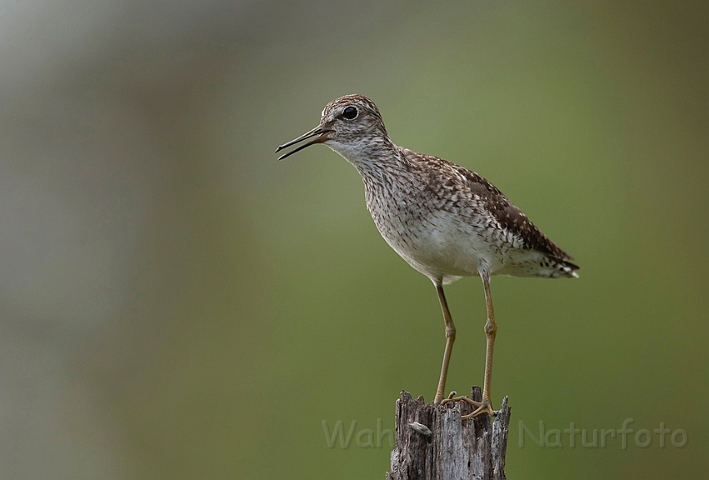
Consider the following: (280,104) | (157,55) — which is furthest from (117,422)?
(157,55)

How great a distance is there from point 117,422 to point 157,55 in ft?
31.1

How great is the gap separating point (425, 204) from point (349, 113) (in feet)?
3.73

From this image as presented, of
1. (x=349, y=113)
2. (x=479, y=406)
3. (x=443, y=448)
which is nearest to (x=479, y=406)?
(x=479, y=406)

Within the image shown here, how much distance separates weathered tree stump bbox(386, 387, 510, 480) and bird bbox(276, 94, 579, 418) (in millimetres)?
1268

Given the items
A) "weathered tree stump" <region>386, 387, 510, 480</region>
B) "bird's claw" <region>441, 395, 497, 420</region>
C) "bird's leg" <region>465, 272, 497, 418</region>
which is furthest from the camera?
"bird's leg" <region>465, 272, 497, 418</region>

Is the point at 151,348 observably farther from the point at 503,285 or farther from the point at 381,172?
the point at 381,172

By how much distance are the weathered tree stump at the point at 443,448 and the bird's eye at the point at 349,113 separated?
2.91 metres

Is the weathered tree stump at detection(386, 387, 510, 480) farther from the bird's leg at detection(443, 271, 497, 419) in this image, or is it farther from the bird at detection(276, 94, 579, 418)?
the bird at detection(276, 94, 579, 418)

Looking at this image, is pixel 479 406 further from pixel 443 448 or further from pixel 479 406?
pixel 443 448

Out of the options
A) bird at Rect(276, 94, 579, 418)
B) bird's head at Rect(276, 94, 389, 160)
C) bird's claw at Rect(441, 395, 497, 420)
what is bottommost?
bird's claw at Rect(441, 395, 497, 420)

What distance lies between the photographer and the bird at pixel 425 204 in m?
7.80

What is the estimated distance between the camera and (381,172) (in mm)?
7965

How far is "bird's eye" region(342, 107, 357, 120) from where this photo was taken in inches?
312

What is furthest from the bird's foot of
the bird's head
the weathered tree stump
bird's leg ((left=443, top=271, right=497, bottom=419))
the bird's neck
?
the bird's head
